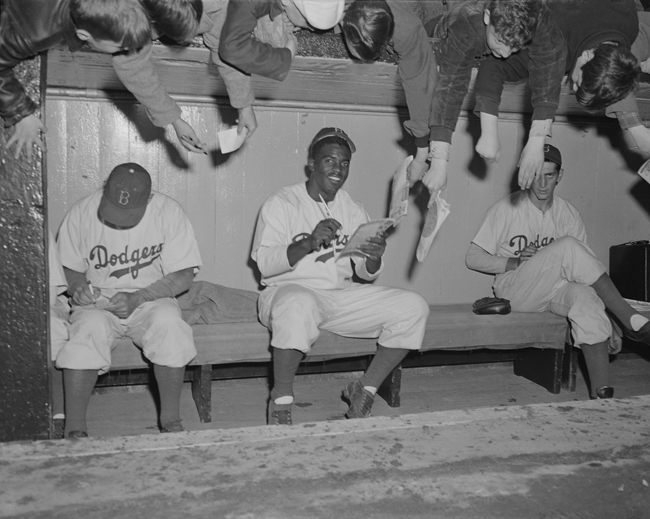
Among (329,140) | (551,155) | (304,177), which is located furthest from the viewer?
(304,177)

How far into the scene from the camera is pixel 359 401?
11.7ft

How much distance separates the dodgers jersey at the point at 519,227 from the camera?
15.3 ft

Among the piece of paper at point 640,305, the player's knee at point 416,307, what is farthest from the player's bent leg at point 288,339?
the piece of paper at point 640,305

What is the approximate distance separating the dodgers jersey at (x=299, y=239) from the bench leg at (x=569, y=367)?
146cm

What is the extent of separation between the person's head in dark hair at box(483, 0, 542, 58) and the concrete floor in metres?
1.40

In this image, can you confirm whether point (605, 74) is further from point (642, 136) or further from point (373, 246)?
point (373, 246)

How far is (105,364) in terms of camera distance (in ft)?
10.6

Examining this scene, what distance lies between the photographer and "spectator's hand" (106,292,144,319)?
11.2 ft

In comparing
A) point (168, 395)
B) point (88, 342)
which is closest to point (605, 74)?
point (168, 395)

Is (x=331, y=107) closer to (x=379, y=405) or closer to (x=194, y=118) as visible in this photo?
(x=194, y=118)

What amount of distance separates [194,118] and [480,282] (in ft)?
7.88

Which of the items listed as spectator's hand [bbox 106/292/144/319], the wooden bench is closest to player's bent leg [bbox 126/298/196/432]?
spectator's hand [bbox 106/292/144/319]

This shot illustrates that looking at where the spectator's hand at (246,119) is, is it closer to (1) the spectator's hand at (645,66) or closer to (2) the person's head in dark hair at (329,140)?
(2) the person's head in dark hair at (329,140)

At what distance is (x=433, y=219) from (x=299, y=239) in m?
1.04
